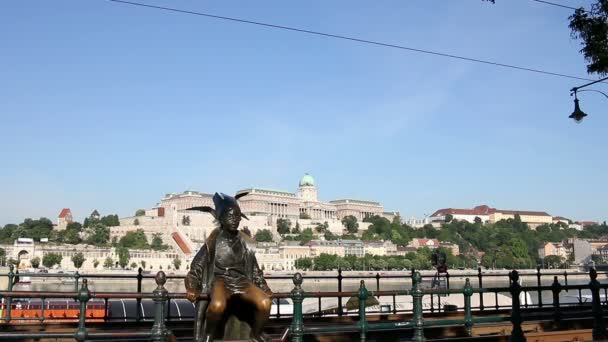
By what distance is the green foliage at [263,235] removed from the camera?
524ft

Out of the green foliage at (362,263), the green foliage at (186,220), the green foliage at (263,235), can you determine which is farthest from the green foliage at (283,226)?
the green foliage at (362,263)

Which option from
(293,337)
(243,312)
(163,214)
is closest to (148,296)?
(243,312)

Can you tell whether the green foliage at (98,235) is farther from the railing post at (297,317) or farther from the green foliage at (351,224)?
the railing post at (297,317)

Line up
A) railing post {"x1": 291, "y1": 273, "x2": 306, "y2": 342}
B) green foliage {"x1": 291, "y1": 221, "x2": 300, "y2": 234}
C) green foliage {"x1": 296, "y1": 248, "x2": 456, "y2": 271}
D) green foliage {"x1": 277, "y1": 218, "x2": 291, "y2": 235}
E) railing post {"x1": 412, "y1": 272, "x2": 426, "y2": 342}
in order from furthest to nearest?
1. green foliage {"x1": 291, "y1": 221, "x2": 300, "y2": 234}
2. green foliage {"x1": 277, "y1": 218, "x2": 291, "y2": 235}
3. green foliage {"x1": 296, "y1": 248, "x2": 456, "y2": 271}
4. railing post {"x1": 412, "y1": 272, "x2": 426, "y2": 342}
5. railing post {"x1": 291, "y1": 273, "x2": 306, "y2": 342}

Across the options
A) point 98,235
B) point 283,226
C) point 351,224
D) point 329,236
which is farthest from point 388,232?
point 98,235

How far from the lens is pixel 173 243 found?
477 feet

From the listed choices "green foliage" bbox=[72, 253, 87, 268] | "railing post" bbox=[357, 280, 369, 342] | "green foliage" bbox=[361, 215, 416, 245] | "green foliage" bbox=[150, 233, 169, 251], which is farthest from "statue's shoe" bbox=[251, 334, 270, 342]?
"green foliage" bbox=[361, 215, 416, 245]

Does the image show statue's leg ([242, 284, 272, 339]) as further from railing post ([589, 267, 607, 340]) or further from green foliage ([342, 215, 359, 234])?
green foliage ([342, 215, 359, 234])

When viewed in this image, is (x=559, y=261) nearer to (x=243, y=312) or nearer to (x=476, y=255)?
(x=476, y=255)

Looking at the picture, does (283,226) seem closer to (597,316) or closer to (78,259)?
(78,259)

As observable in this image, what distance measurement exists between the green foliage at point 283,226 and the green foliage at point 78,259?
68.7 m

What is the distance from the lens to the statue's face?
6164 millimetres

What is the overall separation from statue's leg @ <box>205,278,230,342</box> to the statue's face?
0.62 m

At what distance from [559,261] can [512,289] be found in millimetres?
166095
